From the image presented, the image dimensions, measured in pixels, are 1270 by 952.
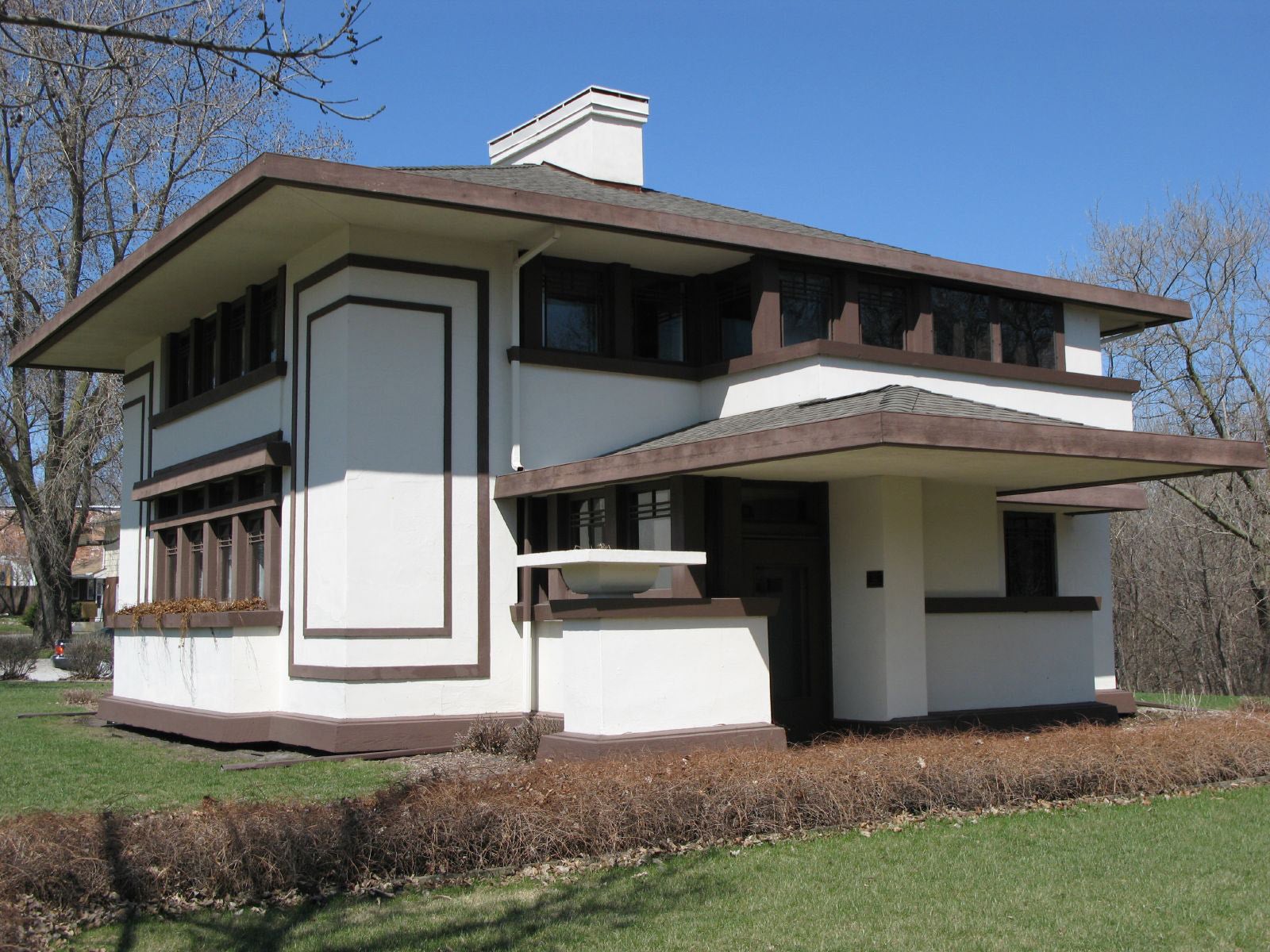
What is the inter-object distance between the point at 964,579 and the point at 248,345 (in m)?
9.12

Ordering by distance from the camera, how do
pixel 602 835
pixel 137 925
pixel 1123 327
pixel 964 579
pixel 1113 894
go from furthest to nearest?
pixel 1123 327
pixel 964 579
pixel 602 835
pixel 1113 894
pixel 137 925

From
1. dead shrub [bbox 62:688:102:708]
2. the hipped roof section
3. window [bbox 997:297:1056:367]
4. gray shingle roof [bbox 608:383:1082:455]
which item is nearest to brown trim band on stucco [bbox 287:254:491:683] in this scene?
the hipped roof section

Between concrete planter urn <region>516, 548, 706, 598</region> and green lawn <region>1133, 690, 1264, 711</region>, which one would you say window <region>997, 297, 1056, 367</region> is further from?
concrete planter urn <region>516, 548, 706, 598</region>

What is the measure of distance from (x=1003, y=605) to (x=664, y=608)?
5.55 m

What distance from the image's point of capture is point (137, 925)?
22.9 feet

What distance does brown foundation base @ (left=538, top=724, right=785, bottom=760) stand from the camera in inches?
463

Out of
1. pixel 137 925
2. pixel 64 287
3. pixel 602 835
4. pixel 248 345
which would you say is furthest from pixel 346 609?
pixel 64 287

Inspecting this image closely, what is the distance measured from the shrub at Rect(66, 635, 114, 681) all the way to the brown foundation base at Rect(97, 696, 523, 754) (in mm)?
15925

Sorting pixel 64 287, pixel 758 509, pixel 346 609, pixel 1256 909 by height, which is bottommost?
pixel 1256 909

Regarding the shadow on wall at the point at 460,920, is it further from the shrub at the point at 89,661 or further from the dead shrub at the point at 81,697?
the shrub at the point at 89,661

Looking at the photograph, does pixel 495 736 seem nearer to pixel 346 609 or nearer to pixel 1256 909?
pixel 346 609

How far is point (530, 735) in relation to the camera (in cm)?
1341

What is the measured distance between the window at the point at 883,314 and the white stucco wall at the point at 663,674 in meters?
4.78

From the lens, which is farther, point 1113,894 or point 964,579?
point 964,579
